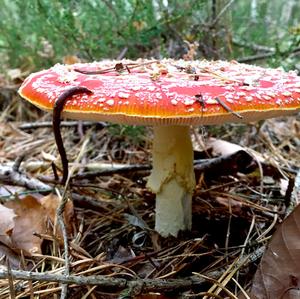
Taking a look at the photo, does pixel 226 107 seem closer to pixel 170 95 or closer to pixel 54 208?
pixel 170 95

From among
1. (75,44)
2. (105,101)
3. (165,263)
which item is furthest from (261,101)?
(75,44)

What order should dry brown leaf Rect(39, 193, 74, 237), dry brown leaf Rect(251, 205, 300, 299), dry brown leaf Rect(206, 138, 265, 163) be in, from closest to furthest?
dry brown leaf Rect(251, 205, 300, 299), dry brown leaf Rect(39, 193, 74, 237), dry brown leaf Rect(206, 138, 265, 163)

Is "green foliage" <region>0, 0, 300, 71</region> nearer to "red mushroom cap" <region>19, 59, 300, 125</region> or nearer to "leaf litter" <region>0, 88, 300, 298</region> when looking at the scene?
"leaf litter" <region>0, 88, 300, 298</region>

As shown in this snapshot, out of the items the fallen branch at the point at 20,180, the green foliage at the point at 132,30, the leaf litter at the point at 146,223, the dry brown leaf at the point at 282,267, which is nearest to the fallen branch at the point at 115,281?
the leaf litter at the point at 146,223

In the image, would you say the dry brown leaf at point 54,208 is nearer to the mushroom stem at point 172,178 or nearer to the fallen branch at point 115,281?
the mushroom stem at point 172,178

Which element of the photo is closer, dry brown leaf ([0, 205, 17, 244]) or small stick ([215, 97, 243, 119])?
small stick ([215, 97, 243, 119])

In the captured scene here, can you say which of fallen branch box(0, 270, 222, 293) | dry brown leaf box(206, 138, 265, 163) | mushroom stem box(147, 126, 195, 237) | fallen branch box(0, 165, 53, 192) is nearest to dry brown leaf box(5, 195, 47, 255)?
fallen branch box(0, 165, 53, 192)
